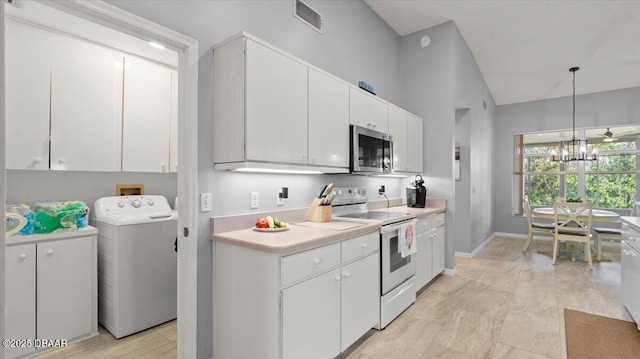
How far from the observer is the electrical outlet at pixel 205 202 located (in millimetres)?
1952

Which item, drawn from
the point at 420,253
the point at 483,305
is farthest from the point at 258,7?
the point at 483,305

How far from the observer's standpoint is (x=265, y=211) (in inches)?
92.9

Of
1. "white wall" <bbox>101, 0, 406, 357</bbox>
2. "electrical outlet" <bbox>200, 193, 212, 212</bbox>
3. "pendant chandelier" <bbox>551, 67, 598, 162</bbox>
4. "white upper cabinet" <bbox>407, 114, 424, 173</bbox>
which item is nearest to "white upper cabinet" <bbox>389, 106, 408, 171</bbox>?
"white upper cabinet" <bbox>407, 114, 424, 173</bbox>

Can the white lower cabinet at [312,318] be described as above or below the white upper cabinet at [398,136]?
below

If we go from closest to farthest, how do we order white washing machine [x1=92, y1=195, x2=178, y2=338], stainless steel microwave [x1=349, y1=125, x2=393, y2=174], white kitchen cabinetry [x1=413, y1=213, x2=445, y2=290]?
white washing machine [x1=92, y1=195, x2=178, y2=338] < stainless steel microwave [x1=349, y1=125, x2=393, y2=174] < white kitchen cabinetry [x1=413, y1=213, x2=445, y2=290]

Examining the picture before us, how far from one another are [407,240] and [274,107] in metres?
1.72

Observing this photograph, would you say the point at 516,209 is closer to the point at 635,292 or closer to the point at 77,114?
the point at 635,292

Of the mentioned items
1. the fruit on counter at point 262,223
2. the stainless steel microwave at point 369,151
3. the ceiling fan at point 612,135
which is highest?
the ceiling fan at point 612,135

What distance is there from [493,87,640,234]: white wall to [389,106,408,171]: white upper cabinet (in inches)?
187

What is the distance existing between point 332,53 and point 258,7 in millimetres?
1001

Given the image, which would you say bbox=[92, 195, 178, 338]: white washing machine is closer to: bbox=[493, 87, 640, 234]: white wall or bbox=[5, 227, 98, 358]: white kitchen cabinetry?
bbox=[5, 227, 98, 358]: white kitchen cabinetry

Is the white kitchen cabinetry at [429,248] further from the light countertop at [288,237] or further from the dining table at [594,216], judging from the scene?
the dining table at [594,216]

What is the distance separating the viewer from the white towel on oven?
108 inches

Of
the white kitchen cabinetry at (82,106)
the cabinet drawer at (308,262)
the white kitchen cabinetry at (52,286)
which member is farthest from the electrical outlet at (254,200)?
the white kitchen cabinetry at (82,106)
